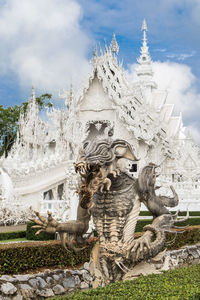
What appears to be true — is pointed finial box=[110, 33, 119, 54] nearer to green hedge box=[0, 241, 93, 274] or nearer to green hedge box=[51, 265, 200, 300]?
green hedge box=[0, 241, 93, 274]

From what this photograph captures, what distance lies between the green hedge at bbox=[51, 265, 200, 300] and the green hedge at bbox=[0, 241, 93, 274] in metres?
3.06

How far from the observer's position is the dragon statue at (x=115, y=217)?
385cm

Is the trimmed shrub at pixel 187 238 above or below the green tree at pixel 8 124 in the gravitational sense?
below

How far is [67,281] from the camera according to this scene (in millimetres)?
6809

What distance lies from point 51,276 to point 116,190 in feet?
10.6

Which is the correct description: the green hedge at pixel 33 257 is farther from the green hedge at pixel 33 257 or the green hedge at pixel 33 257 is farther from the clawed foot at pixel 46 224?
the clawed foot at pixel 46 224

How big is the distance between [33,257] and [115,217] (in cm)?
333

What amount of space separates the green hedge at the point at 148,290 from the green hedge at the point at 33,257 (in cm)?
306

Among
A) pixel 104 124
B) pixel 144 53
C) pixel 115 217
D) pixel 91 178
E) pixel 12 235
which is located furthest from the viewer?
pixel 144 53

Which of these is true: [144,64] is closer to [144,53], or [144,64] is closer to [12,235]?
[144,53]

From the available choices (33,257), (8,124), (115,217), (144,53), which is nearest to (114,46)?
(144,53)

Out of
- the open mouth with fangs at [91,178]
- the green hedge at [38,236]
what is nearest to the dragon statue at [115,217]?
the open mouth with fangs at [91,178]

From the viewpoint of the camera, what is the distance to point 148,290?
11.9ft

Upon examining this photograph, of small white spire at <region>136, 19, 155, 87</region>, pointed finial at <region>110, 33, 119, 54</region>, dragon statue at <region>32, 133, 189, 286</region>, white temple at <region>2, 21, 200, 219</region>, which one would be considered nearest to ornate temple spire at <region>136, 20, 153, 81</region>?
small white spire at <region>136, 19, 155, 87</region>
